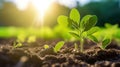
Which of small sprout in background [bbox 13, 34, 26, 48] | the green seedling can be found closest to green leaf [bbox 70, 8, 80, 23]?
the green seedling

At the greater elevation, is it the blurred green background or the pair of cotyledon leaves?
the blurred green background

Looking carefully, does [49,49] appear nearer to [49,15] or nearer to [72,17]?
[72,17]

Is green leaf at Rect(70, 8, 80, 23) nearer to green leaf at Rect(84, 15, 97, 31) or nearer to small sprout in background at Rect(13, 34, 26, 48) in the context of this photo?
green leaf at Rect(84, 15, 97, 31)

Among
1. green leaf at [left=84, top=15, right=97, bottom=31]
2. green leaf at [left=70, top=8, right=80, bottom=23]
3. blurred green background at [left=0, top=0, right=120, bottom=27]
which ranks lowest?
green leaf at [left=84, top=15, right=97, bottom=31]

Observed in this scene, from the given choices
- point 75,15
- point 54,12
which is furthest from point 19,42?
point 54,12

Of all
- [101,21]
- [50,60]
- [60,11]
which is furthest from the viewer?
[60,11]

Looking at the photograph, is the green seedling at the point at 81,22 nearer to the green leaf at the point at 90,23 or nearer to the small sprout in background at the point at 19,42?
the green leaf at the point at 90,23

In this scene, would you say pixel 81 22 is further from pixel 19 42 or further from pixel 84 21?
pixel 19 42

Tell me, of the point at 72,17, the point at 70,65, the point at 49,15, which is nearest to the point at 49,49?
the point at 72,17
